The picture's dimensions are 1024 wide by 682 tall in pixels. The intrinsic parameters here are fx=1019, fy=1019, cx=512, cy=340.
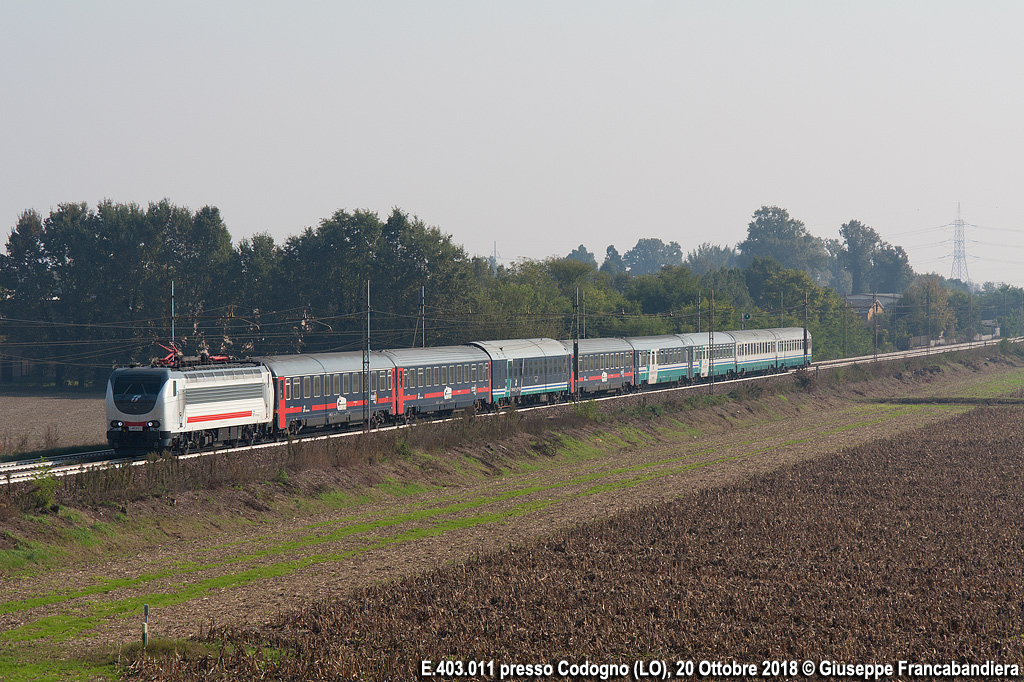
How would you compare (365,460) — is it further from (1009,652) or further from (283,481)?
(1009,652)

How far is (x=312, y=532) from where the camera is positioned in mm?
33500

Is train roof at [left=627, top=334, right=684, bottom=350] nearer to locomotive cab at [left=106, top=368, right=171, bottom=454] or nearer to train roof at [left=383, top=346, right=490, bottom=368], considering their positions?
train roof at [left=383, top=346, right=490, bottom=368]

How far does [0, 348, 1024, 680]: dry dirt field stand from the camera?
2245 cm

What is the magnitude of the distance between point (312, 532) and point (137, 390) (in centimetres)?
922

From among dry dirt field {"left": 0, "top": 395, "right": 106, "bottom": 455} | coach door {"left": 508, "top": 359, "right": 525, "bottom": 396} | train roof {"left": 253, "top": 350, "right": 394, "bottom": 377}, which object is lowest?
dry dirt field {"left": 0, "top": 395, "right": 106, "bottom": 455}

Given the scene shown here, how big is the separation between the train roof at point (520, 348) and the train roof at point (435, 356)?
3.83 ft

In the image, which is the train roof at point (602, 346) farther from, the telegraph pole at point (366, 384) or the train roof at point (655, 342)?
the telegraph pole at point (366, 384)

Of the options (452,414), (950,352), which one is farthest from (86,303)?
(950,352)

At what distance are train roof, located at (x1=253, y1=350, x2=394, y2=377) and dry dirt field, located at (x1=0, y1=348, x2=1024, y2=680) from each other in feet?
18.0

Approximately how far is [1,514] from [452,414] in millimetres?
27778

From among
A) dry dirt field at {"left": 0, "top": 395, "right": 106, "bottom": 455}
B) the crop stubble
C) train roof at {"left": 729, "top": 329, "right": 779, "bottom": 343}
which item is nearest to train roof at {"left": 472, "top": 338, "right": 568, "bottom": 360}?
dry dirt field at {"left": 0, "top": 395, "right": 106, "bottom": 455}

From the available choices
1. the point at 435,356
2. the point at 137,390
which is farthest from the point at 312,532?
the point at 435,356

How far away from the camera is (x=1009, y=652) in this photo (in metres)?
19.4

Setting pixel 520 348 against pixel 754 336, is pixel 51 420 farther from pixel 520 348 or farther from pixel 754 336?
pixel 754 336
